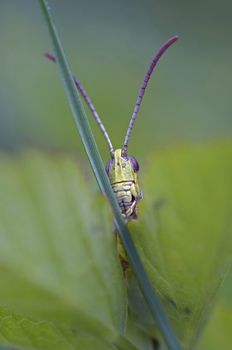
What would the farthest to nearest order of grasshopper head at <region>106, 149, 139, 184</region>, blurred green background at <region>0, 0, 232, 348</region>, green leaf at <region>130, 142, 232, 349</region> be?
blurred green background at <region>0, 0, 232, 348</region> < grasshopper head at <region>106, 149, 139, 184</region> < green leaf at <region>130, 142, 232, 349</region>

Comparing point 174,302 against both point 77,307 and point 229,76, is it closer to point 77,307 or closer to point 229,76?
point 77,307

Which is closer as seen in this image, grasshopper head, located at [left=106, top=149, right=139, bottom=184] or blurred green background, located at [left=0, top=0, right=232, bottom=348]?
grasshopper head, located at [left=106, top=149, right=139, bottom=184]

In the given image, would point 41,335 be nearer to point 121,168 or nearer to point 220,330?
point 220,330

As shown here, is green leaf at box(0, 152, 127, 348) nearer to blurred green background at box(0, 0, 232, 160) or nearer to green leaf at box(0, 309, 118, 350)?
green leaf at box(0, 309, 118, 350)

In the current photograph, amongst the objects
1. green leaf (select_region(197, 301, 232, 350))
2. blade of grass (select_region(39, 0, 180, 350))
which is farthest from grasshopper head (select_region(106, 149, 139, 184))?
blade of grass (select_region(39, 0, 180, 350))

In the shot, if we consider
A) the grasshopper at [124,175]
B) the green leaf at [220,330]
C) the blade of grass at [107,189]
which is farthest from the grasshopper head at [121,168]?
the blade of grass at [107,189]

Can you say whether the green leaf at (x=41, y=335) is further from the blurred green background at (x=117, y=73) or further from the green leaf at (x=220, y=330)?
the blurred green background at (x=117, y=73)
